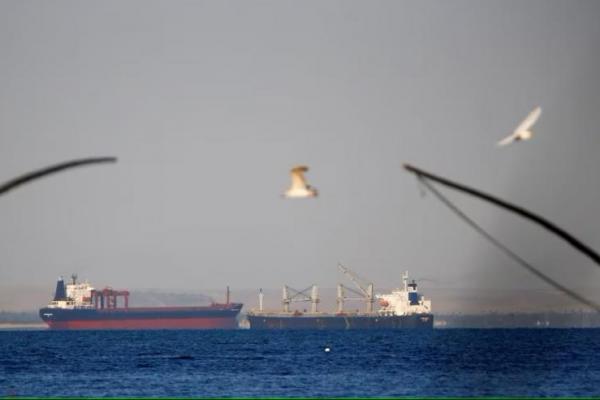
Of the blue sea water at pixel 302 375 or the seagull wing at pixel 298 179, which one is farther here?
the blue sea water at pixel 302 375

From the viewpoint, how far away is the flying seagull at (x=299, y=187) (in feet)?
68.0

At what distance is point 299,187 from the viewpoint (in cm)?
2112

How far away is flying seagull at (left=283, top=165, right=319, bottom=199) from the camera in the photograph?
20.7 metres

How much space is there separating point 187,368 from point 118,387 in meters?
23.8

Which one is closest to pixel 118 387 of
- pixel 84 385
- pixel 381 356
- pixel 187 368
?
pixel 84 385

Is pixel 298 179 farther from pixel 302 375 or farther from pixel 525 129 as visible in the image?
pixel 302 375

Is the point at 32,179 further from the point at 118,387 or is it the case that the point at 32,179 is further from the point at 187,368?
the point at 187,368

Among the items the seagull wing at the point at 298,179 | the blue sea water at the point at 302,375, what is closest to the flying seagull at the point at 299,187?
the seagull wing at the point at 298,179

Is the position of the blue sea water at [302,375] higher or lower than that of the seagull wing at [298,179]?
lower

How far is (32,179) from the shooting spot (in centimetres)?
2138

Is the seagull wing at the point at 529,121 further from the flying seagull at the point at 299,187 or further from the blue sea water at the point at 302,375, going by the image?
the blue sea water at the point at 302,375

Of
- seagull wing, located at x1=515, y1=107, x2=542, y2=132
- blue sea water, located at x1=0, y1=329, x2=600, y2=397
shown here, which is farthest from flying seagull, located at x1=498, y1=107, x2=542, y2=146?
blue sea water, located at x1=0, y1=329, x2=600, y2=397

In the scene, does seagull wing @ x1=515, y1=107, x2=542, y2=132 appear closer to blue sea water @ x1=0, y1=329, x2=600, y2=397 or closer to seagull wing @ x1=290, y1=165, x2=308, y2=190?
seagull wing @ x1=290, y1=165, x2=308, y2=190

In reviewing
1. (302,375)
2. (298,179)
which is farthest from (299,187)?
(302,375)
